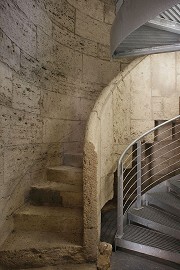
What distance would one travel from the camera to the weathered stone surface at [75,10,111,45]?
4.42 meters

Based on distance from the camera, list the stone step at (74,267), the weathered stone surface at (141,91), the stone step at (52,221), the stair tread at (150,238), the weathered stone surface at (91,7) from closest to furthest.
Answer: the stone step at (74,267) < the stone step at (52,221) < the stair tread at (150,238) < the weathered stone surface at (141,91) < the weathered stone surface at (91,7)

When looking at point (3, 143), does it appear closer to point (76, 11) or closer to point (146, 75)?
point (146, 75)

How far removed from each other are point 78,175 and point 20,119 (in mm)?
977

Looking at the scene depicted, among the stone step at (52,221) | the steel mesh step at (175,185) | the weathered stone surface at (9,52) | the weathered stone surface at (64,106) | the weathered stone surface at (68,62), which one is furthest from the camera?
the weathered stone surface at (68,62)

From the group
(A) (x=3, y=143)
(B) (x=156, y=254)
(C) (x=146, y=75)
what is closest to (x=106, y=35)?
(C) (x=146, y=75)

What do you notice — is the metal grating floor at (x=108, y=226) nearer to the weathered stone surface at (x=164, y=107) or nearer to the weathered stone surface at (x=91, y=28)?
the weathered stone surface at (x=164, y=107)

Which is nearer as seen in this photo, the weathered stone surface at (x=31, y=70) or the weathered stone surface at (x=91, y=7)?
the weathered stone surface at (x=31, y=70)

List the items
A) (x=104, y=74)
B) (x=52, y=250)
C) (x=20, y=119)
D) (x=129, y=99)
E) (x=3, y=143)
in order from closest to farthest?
(x=52, y=250)
(x=3, y=143)
(x=20, y=119)
(x=129, y=99)
(x=104, y=74)

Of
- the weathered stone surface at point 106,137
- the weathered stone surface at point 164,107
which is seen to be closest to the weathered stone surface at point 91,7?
the weathered stone surface at point 164,107

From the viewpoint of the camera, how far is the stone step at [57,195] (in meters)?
2.78

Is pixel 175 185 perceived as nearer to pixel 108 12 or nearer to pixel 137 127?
pixel 137 127

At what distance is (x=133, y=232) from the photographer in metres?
3.00

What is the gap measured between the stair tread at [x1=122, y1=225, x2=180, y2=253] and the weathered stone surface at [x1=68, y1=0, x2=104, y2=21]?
3.83m

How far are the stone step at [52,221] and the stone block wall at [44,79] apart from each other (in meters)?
0.17
